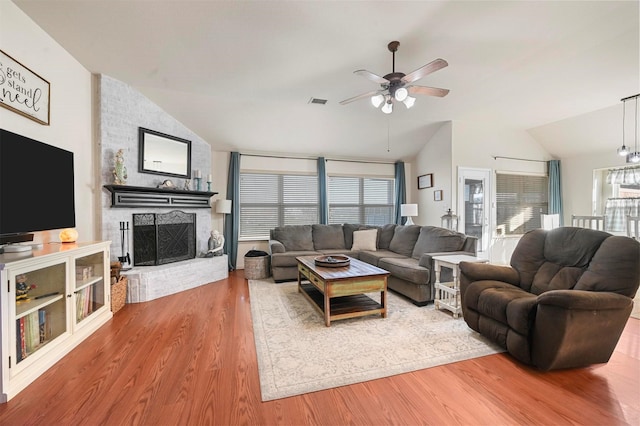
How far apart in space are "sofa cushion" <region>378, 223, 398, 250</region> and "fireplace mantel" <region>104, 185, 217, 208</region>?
3233 millimetres

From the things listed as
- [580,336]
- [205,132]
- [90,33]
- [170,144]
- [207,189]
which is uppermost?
→ [90,33]

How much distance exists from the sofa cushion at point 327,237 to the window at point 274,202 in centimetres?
66

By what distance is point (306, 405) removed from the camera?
5.29 ft

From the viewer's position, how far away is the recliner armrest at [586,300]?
1.80 m

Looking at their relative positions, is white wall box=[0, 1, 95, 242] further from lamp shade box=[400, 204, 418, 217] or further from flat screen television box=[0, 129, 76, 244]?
lamp shade box=[400, 204, 418, 217]

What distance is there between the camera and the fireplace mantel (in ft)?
11.4

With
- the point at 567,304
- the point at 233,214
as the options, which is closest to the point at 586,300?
the point at 567,304

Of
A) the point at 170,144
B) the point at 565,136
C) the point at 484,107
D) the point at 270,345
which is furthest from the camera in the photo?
the point at 565,136

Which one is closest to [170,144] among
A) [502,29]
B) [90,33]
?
[90,33]

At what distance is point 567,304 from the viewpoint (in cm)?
180

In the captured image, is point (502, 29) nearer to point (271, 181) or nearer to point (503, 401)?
point (503, 401)

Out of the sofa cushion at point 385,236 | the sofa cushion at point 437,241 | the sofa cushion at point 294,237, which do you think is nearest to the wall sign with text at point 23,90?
the sofa cushion at point 294,237

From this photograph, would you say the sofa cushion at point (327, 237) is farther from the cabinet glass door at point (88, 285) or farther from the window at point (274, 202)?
the cabinet glass door at point (88, 285)

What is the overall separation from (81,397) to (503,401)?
8.53 feet
